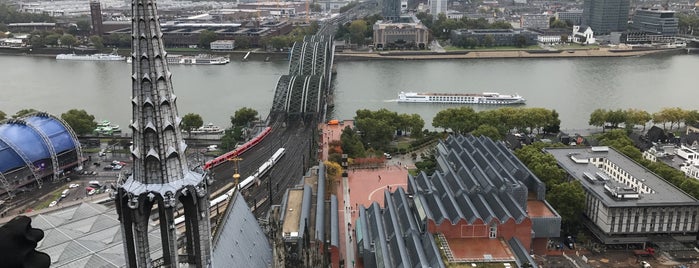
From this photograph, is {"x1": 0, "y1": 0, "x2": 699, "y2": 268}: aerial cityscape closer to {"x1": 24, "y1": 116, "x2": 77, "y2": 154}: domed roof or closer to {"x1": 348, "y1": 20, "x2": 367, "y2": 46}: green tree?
{"x1": 24, "y1": 116, "x2": 77, "y2": 154}: domed roof

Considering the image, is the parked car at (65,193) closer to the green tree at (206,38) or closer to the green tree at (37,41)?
the green tree at (206,38)

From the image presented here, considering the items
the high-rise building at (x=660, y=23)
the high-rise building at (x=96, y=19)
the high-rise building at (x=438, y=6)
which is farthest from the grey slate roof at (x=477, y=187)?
the high-rise building at (x=438, y=6)

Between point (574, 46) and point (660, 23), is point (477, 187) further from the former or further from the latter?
point (660, 23)

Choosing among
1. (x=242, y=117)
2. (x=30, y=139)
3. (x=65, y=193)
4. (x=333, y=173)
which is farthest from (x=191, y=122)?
(x=333, y=173)

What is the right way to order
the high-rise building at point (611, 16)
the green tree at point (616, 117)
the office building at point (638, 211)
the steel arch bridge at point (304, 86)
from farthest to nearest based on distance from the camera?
the high-rise building at point (611, 16) < the steel arch bridge at point (304, 86) < the green tree at point (616, 117) < the office building at point (638, 211)

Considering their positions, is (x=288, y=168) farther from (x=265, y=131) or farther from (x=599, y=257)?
(x=599, y=257)

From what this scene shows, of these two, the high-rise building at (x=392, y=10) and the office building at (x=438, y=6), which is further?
the office building at (x=438, y=6)
